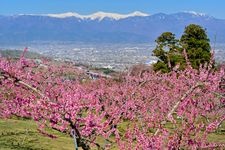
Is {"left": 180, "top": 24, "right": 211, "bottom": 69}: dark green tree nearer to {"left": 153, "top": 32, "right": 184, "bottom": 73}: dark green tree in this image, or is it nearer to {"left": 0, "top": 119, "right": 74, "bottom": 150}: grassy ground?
{"left": 153, "top": 32, "right": 184, "bottom": 73}: dark green tree

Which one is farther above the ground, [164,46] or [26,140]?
[164,46]

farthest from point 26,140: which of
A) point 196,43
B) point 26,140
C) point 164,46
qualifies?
point 164,46

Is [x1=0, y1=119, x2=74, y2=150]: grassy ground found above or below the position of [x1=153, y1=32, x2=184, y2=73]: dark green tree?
below

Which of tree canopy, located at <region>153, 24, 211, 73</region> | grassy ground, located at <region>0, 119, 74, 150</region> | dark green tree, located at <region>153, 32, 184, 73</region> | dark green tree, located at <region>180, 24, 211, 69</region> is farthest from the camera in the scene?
dark green tree, located at <region>153, 32, 184, 73</region>

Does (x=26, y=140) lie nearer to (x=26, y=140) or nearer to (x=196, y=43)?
(x=26, y=140)

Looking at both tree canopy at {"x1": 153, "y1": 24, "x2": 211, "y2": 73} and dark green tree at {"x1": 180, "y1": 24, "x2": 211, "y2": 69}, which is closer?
tree canopy at {"x1": 153, "y1": 24, "x2": 211, "y2": 73}

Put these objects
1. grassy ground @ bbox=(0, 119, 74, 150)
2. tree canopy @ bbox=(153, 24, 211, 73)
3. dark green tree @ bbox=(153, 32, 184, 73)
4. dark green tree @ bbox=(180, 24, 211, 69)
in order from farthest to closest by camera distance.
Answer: dark green tree @ bbox=(153, 32, 184, 73) → dark green tree @ bbox=(180, 24, 211, 69) → tree canopy @ bbox=(153, 24, 211, 73) → grassy ground @ bbox=(0, 119, 74, 150)

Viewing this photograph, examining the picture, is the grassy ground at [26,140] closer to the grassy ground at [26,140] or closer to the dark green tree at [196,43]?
the grassy ground at [26,140]

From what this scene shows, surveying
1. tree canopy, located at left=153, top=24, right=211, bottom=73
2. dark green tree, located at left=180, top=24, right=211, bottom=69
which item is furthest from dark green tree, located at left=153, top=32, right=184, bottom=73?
dark green tree, located at left=180, top=24, right=211, bottom=69

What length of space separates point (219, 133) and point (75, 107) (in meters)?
22.9

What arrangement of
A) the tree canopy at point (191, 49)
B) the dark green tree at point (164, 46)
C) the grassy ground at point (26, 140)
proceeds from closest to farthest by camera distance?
the grassy ground at point (26, 140) → the tree canopy at point (191, 49) → the dark green tree at point (164, 46)

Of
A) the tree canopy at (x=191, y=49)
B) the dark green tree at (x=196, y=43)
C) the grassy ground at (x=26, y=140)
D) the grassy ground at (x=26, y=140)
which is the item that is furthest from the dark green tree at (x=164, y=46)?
the grassy ground at (x=26, y=140)

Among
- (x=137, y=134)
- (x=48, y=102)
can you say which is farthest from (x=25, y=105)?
(x=137, y=134)

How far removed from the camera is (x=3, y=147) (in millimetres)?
16469
